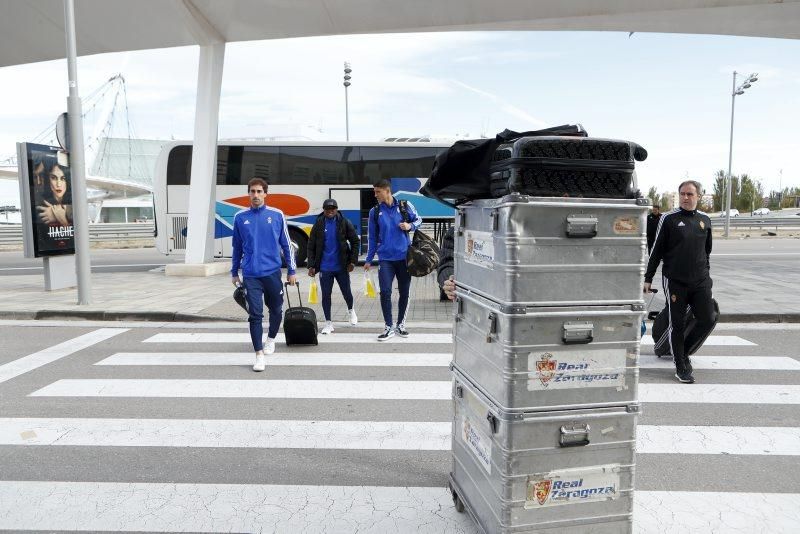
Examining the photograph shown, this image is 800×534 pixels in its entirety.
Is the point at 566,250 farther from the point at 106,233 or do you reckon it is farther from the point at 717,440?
the point at 106,233

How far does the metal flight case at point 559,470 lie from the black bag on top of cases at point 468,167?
104 cm

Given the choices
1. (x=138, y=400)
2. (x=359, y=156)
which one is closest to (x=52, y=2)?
(x=359, y=156)

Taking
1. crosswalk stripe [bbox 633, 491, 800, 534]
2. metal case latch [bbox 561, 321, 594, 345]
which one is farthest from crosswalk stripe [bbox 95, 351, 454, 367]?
metal case latch [bbox 561, 321, 594, 345]

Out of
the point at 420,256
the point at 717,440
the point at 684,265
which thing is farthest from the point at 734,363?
the point at 420,256

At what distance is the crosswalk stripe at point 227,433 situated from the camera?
4.30 m

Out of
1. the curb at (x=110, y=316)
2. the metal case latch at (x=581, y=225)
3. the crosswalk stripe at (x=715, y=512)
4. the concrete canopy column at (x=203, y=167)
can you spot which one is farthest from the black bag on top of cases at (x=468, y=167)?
the concrete canopy column at (x=203, y=167)

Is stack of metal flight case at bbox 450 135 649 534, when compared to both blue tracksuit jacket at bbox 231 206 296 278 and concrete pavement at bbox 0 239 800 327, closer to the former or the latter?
blue tracksuit jacket at bbox 231 206 296 278

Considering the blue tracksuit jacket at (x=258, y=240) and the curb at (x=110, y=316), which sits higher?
the blue tracksuit jacket at (x=258, y=240)

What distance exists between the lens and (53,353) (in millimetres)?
6984

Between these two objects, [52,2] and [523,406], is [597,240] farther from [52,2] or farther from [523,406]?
[52,2]

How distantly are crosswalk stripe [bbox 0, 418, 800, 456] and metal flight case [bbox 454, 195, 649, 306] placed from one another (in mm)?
2063

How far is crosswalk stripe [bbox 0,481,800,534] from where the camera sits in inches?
124

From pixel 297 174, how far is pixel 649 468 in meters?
14.9

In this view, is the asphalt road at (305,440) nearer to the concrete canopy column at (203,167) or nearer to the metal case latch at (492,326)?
the metal case latch at (492,326)
